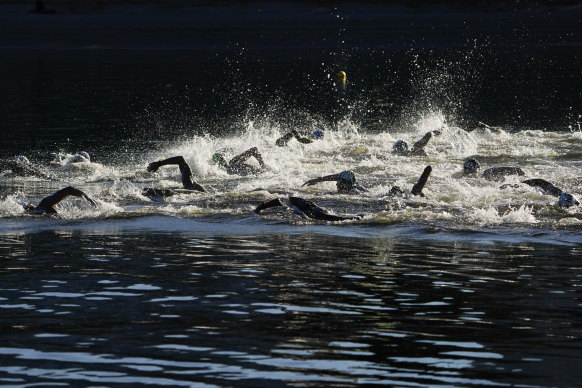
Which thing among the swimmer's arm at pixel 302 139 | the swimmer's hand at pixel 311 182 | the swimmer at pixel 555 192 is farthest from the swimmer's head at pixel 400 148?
the swimmer at pixel 555 192

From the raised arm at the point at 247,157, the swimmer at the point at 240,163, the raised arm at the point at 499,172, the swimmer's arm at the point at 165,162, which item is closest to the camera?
the swimmer's arm at the point at 165,162

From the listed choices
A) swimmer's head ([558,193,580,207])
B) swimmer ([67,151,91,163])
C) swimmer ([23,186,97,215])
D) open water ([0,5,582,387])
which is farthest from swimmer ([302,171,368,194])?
swimmer ([67,151,91,163])

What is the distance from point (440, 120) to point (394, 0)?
1650 inches

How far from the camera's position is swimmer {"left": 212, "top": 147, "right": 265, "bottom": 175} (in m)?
28.2

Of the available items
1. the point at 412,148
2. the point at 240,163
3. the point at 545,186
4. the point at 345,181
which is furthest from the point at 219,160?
the point at 545,186

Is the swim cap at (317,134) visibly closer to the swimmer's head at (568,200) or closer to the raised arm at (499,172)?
the raised arm at (499,172)

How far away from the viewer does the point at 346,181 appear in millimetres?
24484

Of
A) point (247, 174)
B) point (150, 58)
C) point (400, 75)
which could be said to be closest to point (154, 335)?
point (247, 174)

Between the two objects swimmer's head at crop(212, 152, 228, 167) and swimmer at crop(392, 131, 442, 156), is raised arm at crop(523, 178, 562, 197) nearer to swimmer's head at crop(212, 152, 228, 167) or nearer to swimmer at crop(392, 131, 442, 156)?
swimmer at crop(392, 131, 442, 156)

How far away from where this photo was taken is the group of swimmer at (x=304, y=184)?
855 inches

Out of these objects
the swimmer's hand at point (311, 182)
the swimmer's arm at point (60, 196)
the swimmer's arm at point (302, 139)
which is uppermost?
the swimmer's arm at point (302, 139)

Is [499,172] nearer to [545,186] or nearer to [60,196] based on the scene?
[545,186]

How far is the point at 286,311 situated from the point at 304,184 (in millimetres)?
11004

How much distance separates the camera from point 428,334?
43.8ft
